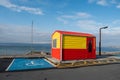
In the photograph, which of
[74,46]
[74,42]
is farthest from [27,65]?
[74,42]

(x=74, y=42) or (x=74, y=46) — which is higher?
(x=74, y=42)

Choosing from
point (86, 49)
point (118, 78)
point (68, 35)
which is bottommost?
point (118, 78)

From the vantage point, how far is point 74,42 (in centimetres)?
2272

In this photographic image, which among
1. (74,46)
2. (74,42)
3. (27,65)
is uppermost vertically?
(74,42)

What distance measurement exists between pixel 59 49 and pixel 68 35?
200 centimetres

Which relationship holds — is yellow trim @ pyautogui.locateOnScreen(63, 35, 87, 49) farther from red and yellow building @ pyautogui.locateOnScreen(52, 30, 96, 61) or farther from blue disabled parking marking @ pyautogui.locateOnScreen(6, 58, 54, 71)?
blue disabled parking marking @ pyautogui.locateOnScreen(6, 58, 54, 71)

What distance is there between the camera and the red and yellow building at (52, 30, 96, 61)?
21938 millimetres

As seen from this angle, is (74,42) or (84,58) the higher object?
(74,42)

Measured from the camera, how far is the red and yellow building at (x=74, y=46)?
72.0ft

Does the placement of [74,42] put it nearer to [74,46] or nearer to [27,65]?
[74,46]

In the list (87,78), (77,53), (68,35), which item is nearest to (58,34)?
(68,35)

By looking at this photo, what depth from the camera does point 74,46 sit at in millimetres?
22672

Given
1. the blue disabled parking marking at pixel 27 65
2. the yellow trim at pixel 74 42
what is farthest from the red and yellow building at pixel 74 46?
the blue disabled parking marking at pixel 27 65

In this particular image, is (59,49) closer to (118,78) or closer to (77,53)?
(77,53)
